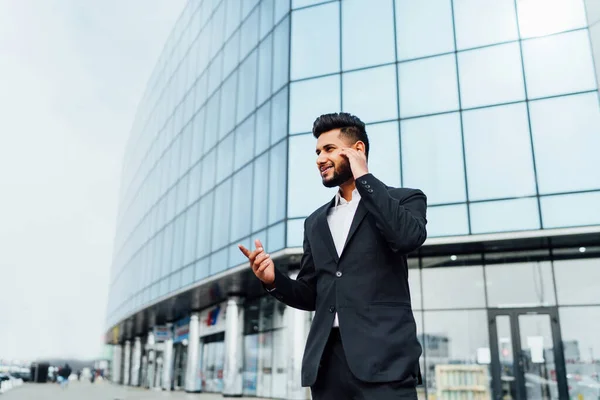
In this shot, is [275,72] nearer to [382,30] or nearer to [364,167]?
[382,30]

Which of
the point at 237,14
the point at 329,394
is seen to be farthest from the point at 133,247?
the point at 329,394

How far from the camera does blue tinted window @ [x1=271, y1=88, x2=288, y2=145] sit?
58.5ft

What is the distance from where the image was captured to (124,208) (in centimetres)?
4697

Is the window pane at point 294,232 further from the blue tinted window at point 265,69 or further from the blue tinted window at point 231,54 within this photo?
the blue tinted window at point 231,54

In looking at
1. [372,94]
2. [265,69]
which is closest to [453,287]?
[372,94]

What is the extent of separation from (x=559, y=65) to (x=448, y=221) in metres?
5.20

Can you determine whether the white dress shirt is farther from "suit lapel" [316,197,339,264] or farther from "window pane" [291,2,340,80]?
"window pane" [291,2,340,80]

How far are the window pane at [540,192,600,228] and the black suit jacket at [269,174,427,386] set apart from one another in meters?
13.0

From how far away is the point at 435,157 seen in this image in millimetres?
15406

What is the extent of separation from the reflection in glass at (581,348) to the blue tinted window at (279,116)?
31.6 ft

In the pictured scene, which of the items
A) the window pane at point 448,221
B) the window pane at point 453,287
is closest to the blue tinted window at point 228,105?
the window pane at point 448,221

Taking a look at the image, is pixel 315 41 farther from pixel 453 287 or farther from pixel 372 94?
pixel 453 287

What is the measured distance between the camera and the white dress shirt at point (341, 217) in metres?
2.24

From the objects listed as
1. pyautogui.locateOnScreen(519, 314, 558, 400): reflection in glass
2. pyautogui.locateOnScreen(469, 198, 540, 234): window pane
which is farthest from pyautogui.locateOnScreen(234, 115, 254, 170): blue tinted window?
pyautogui.locateOnScreen(519, 314, 558, 400): reflection in glass
